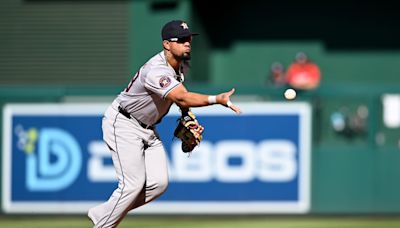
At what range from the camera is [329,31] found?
17.5 meters

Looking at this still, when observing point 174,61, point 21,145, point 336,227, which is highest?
point 174,61

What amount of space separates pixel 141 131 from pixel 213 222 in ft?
11.3

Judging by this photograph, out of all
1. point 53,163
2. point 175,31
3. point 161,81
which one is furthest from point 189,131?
point 53,163

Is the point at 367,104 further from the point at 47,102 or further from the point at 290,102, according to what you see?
the point at 47,102

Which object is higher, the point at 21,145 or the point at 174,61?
the point at 174,61

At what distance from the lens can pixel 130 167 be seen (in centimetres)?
754

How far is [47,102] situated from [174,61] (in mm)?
4268

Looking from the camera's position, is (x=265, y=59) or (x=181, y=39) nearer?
(x=181, y=39)

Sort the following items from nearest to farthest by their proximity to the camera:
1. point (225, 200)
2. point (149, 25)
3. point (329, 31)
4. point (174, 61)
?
point (174, 61)
point (225, 200)
point (149, 25)
point (329, 31)

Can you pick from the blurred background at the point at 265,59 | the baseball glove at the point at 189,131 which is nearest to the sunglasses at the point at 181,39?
the baseball glove at the point at 189,131

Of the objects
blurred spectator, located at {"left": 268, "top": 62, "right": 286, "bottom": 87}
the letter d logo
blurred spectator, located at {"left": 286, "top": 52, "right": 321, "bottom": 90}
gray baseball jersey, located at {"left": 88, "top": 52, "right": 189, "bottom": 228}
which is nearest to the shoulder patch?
gray baseball jersey, located at {"left": 88, "top": 52, "right": 189, "bottom": 228}

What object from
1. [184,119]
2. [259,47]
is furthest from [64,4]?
[184,119]

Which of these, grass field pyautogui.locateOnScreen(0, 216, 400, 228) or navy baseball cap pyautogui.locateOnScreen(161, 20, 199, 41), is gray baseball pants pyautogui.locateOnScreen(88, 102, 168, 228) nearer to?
navy baseball cap pyautogui.locateOnScreen(161, 20, 199, 41)

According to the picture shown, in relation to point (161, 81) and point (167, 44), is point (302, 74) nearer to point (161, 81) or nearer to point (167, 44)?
point (167, 44)
